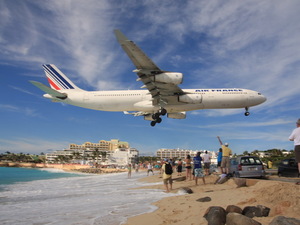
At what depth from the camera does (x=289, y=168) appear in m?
16.3

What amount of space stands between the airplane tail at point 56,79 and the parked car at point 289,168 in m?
24.1

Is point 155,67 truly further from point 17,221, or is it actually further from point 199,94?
point 17,221

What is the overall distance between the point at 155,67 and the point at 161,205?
44.9 ft

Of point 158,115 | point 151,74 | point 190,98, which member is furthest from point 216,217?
point 158,115

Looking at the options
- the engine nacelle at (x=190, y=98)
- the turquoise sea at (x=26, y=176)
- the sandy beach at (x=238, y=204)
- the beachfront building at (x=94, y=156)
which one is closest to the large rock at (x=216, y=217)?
the sandy beach at (x=238, y=204)

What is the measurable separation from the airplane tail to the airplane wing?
11.4 meters

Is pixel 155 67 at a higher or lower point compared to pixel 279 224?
higher

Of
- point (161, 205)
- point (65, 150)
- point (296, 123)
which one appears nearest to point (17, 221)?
point (161, 205)

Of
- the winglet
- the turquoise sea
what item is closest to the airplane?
the winglet

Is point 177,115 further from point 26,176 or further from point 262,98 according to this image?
point 26,176

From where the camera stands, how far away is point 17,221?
29.7 feet

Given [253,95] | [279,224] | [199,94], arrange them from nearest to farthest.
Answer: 1. [279,224]
2. [199,94]
3. [253,95]

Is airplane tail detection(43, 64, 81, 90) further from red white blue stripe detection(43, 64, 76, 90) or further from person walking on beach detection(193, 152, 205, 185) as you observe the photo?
person walking on beach detection(193, 152, 205, 185)

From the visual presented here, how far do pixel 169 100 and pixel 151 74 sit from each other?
5401 millimetres
